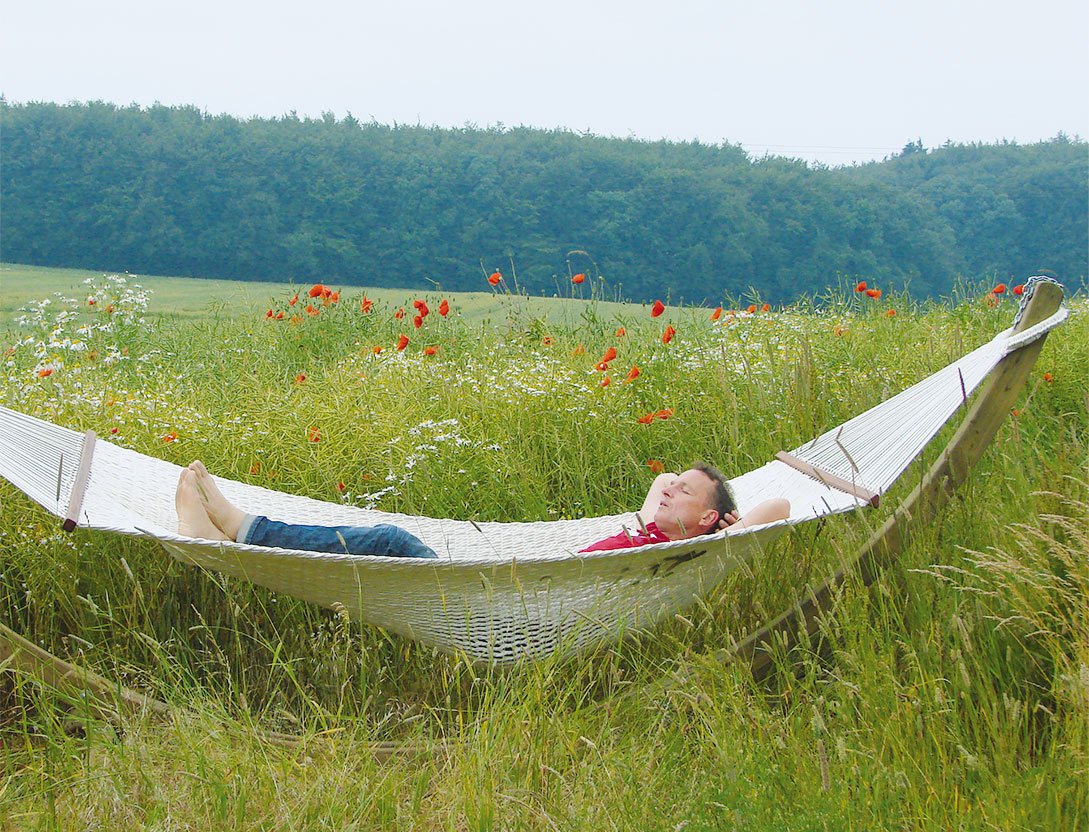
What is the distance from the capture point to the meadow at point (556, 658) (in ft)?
4.25

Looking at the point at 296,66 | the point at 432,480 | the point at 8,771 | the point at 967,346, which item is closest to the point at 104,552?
the point at 8,771

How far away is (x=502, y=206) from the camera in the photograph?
8.68 meters

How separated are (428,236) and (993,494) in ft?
22.9

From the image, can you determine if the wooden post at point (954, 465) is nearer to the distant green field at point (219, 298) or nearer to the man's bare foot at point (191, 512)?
the man's bare foot at point (191, 512)

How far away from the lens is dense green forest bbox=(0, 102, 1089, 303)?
25.9 ft

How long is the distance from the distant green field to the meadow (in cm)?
10

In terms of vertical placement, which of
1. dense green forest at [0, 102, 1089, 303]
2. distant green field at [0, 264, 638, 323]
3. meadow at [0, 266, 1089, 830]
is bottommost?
meadow at [0, 266, 1089, 830]

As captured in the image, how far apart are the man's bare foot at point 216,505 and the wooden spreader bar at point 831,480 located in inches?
46.9

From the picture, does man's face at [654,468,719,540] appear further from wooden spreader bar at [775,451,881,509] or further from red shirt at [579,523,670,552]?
wooden spreader bar at [775,451,881,509]

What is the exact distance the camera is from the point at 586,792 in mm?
1394

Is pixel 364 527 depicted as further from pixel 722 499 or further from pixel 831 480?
pixel 831 480

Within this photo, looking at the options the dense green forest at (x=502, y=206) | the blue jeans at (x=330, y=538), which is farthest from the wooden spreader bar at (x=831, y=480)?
Answer: the dense green forest at (x=502, y=206)

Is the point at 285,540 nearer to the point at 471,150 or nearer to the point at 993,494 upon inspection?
the point at 993,494

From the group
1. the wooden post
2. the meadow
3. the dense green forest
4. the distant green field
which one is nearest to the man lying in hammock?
the meadow
